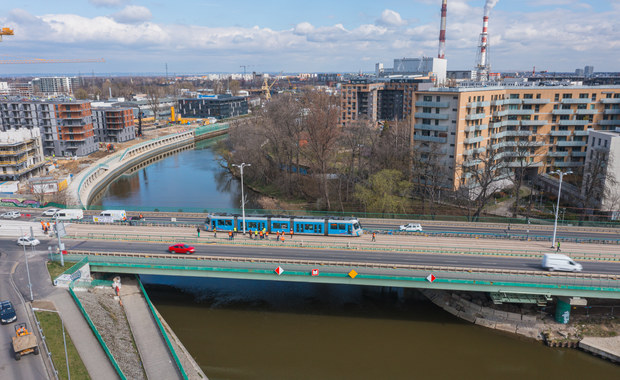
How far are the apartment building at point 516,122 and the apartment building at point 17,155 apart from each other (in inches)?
2659

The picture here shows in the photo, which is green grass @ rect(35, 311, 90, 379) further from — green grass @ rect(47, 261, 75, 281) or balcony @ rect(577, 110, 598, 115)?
balcony @ rect(577, 110, 598, 115)

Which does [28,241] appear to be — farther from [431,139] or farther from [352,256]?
[431,139]

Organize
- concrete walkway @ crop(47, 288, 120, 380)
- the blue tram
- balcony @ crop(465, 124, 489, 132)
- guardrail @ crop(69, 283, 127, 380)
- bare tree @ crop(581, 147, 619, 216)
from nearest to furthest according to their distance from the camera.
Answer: guardrail @ crop(69, 283, 127, 380) → concrete walkway @ crop(47, 288, 120, 380) → the blue tram → bare tree @ crop(581, 147, 619, 216) → balcony @ crop(465, 124, 489, 132)

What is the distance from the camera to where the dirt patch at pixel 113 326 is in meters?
26.9

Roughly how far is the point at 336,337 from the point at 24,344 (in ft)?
69.9

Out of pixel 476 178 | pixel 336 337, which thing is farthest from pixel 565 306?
pixel 476 178

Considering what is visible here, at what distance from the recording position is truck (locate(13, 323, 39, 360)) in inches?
965

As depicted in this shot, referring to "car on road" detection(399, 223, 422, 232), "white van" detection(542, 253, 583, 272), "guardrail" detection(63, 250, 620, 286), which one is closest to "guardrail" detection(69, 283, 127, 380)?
"guardrail" detection(63, 250, 620, 286)

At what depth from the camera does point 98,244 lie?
132 feet

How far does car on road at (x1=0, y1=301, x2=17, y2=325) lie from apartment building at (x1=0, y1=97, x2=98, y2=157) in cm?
7488

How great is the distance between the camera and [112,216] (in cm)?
4809

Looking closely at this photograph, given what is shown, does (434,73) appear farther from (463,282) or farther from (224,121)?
(463,282)

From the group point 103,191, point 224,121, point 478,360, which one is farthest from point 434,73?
point 478,360

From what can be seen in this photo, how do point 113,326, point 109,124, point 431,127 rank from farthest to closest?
point 109,124, point 431,127, point 113,326
